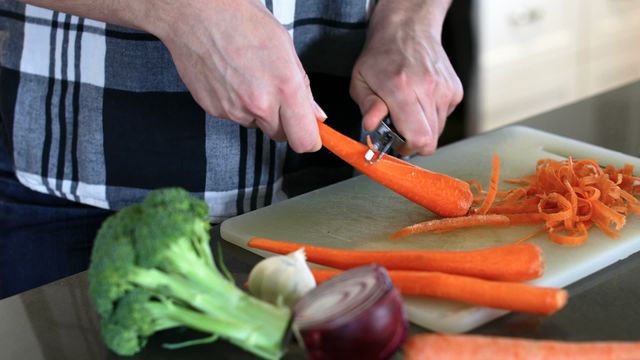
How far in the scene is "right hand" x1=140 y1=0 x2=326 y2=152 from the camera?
1.33m

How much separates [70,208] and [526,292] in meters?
0.94

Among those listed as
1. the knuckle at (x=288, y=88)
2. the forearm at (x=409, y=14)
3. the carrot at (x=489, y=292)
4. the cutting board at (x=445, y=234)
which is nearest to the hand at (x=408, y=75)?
the forearm at (x=409, y=14)

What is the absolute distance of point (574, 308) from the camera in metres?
1.10

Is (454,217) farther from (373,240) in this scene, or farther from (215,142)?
(215,142)

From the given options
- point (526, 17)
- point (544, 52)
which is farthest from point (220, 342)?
point (544, 52)

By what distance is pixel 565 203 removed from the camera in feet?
4.24

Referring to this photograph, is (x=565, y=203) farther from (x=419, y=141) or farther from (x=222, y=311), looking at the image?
(x=222, y=311)

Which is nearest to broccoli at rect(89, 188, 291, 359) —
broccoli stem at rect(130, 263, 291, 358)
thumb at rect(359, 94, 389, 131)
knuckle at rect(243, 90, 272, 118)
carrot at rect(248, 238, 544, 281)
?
broccoli stem at rect(130, 263, 291, 358)

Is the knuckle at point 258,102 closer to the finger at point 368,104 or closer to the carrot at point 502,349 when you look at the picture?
the finger at point 368,104

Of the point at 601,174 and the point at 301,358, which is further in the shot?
the point at 601,174

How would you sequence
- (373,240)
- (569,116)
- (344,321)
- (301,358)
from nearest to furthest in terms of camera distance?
(344,321) < (301,358) < (373,240) < (569,116)

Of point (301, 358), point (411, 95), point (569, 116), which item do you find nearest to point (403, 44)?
point (411, 95)

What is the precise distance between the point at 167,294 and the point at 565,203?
67 centimetres

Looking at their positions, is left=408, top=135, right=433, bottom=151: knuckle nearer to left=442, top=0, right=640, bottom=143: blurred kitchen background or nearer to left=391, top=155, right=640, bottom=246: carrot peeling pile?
left=391, top=155, right=640, bottom=246: carrot peeling pile
